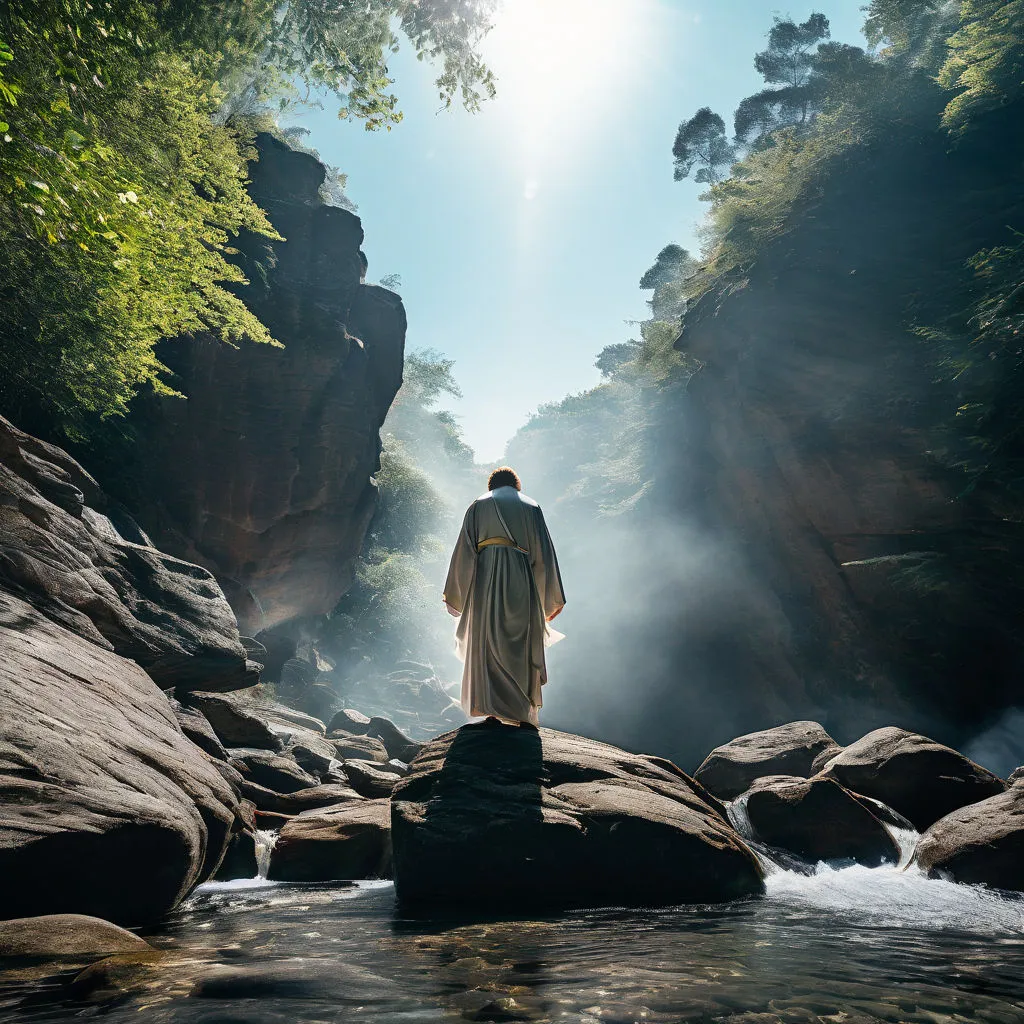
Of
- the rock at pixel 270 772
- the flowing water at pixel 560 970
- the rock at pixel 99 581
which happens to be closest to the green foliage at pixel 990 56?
the flowing water at pixel 560 970

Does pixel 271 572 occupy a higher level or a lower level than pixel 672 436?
lower

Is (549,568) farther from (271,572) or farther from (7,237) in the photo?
(271,572)

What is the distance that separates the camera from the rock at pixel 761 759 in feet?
29.3

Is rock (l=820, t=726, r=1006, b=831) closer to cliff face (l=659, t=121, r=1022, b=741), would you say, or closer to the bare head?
the bare head

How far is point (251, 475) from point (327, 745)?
987 cm

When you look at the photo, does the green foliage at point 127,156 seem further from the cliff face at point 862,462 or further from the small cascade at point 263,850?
the cliff face at point 862,462

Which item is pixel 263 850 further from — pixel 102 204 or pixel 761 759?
pixel 761 759

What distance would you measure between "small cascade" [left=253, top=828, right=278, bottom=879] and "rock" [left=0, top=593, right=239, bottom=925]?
795 millimetres

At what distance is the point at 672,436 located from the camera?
2636 cm

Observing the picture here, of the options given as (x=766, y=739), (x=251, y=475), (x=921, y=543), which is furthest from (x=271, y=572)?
(x=921, y=543)

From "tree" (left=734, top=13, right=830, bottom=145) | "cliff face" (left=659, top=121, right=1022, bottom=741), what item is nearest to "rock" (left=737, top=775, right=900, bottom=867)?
"cliff face" (left=659, top=121, right=1022, bottom=741)

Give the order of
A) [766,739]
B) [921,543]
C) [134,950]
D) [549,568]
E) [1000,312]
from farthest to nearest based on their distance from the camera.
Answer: [921,543], [1000,312], [766,739], [549,568], [134,950]

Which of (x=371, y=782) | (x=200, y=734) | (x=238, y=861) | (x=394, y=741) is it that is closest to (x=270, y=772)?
(x=371, y=782)

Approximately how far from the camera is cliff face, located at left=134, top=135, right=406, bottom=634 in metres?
18.5
